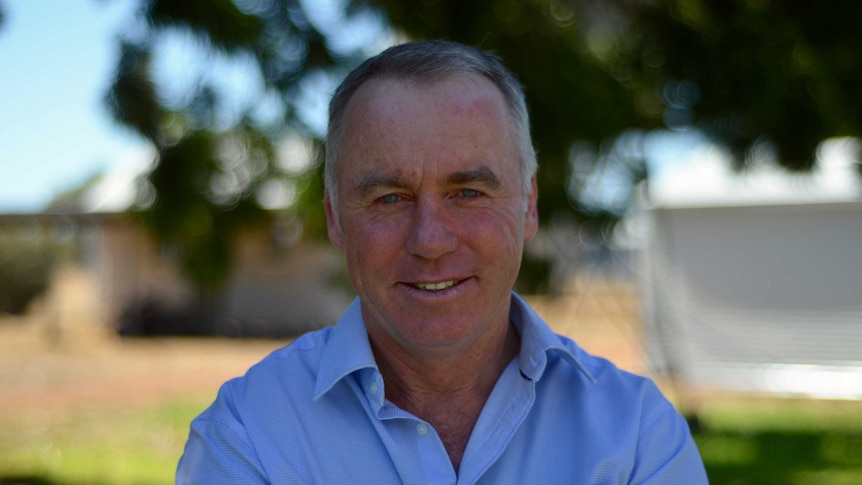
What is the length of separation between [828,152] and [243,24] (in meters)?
3.46

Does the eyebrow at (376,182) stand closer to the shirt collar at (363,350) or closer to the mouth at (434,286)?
the mouth at (434,286)

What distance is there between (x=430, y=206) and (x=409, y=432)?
48 centimetres

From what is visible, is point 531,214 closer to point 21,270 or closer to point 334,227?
point 334,227

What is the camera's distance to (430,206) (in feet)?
5.69

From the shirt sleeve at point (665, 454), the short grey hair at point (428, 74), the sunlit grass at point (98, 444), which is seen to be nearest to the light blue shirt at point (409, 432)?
the shirt sleeve at point (665, 454)

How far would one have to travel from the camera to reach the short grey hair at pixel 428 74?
5.87 ft

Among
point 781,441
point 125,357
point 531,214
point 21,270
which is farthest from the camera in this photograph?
point 21,270

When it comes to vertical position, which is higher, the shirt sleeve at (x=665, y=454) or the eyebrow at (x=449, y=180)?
the eyebrow at (x=449, y=180)

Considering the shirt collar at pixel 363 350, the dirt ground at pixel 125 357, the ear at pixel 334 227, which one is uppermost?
the ear at pixel 334 227

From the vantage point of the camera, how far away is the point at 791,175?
4.64 metres

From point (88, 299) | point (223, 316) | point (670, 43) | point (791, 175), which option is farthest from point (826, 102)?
point (88, 299)

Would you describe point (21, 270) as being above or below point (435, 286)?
below

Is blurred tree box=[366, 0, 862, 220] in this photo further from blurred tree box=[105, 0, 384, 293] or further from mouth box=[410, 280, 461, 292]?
mouth box=[410, 280, 461, 292]

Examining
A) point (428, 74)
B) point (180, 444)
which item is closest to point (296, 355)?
point (428, 74)
